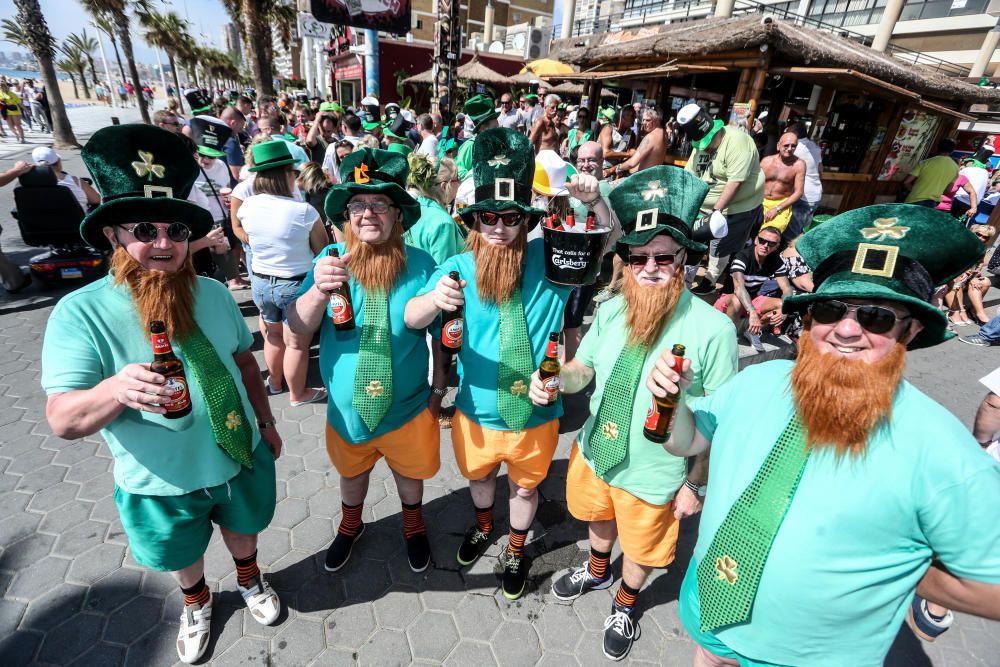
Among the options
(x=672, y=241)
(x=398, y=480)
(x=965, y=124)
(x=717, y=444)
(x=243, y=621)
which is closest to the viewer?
(x=717, y=444)

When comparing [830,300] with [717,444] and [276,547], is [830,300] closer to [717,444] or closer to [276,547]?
[717,444]

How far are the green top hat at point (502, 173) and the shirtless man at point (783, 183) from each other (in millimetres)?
5828

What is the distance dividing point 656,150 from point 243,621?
25.2ft

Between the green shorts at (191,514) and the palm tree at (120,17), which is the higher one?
the palm tree at (120,17)

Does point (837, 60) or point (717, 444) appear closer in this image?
point (717, 444)

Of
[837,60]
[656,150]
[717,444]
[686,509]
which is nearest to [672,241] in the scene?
[717,444]

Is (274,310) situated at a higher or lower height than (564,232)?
lower

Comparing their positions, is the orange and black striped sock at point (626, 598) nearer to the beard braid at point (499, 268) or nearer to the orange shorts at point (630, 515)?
the orange shorts at point (630, 515)

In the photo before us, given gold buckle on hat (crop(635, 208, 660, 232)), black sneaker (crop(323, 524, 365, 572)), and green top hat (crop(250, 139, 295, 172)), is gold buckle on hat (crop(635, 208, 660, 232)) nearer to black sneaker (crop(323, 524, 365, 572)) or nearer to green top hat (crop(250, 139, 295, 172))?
black sneaker (crop(323, 524, 365, 572))

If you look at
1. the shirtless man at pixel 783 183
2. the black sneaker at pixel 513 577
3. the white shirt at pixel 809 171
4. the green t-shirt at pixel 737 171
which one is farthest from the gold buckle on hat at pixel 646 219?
the white shirt at pixel 809 171

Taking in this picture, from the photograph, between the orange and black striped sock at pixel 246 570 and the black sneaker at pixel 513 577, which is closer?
the orange and black striped sock at pixel 246 570

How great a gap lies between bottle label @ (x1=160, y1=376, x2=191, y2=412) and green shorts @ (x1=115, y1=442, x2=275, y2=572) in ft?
1.97

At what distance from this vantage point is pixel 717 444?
1.87m

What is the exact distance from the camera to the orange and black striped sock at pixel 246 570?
268 cm
